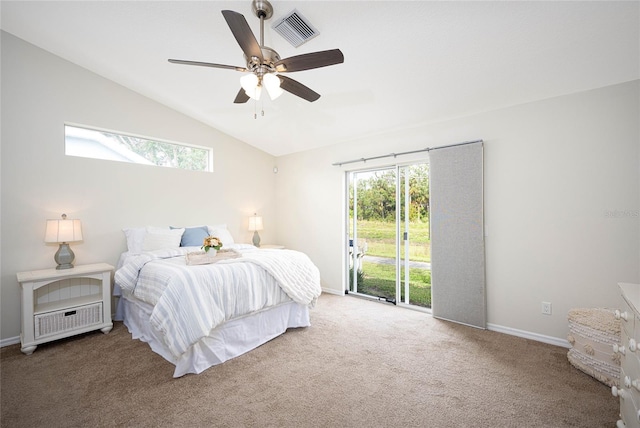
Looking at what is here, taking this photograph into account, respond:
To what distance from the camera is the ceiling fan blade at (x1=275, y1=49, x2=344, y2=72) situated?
173 centimetres

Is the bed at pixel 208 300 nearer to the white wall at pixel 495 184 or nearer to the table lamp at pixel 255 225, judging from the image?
the white wall at pixel 495 184

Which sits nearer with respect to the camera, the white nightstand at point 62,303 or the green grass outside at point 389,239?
the white nightstand at point 62,303

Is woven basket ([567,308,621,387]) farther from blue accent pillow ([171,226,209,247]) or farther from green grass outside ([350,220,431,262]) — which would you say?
blue accent pillow ([171,226,209,247])

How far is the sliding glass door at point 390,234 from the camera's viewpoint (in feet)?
12.3

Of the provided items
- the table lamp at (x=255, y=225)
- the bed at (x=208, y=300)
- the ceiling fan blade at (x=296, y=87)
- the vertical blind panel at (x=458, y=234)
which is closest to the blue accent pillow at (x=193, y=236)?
the bed at (x=208, y=300)

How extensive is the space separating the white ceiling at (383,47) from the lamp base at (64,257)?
2.08 m

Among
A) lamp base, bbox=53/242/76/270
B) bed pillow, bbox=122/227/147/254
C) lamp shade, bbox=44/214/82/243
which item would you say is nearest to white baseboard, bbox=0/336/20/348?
lamp base, bbox=53/242/76/270

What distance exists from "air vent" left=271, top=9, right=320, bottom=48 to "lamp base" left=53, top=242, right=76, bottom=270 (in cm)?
306

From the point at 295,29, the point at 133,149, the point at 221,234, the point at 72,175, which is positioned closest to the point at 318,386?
the point at 221,234

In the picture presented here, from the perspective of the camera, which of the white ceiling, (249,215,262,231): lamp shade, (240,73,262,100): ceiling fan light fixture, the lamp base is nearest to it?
(240,73,262,100): ceiling fan light fixture

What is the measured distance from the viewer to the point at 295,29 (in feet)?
7.20

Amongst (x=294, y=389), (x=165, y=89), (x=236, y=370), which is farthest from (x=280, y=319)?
(x=165, y=89)

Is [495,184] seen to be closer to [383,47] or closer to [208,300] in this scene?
[383,47]

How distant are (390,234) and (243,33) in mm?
3093
